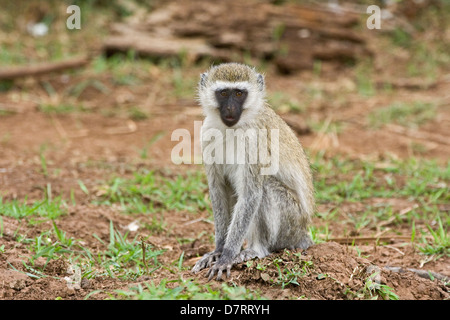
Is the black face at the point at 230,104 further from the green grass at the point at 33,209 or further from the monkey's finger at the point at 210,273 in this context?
the green grass at the point at 33,209

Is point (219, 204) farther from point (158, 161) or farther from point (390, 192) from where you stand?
point (158, 161)

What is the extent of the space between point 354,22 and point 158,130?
5.78 meters

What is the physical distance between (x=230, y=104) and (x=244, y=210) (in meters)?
0.83

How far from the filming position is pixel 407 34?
1333 cm

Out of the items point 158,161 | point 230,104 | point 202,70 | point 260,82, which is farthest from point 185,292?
point 202,70

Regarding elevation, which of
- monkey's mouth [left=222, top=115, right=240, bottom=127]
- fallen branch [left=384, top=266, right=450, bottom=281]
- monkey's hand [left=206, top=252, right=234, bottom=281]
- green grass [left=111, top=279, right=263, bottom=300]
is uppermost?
monkey's mouth [left=222, top=115, right=240, bottom=127]

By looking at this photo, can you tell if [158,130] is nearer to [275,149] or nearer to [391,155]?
[391,155]

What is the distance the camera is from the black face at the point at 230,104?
454cm

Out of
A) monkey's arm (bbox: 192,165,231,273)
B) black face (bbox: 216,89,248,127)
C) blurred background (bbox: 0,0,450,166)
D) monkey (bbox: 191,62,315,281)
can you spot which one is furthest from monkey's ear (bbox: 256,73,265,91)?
blurred background (bbox: 0,0,450,166)

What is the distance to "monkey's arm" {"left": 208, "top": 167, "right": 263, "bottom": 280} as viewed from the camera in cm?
441

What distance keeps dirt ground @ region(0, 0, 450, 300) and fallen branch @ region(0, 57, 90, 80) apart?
0.15 metres

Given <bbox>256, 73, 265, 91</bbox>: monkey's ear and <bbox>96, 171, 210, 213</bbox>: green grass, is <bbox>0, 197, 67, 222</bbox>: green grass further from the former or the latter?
<bbox>256, 73, 265, 91</bbox>: monkey's ear
